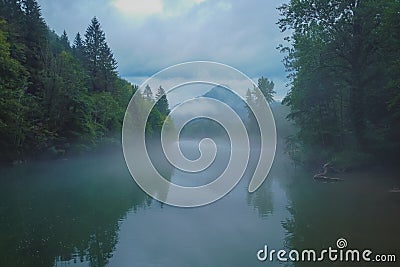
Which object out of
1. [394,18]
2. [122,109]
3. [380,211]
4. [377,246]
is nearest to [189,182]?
[380,211]

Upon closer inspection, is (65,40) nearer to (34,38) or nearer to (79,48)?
(79,48)

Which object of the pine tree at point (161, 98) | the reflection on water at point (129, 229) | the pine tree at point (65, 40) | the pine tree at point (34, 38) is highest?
the pine tree at point (65, 40)

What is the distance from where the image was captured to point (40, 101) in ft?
106

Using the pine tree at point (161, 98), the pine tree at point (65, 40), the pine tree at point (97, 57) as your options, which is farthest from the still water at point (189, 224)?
the pine tree at point (65, 40)

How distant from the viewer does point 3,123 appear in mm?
22719

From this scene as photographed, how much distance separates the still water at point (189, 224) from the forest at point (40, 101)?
10747 mm

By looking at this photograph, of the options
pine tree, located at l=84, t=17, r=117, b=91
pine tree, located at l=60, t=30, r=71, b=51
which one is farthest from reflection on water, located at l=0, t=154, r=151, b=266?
pine tree, located at l=60, t=30, r=71, b=51

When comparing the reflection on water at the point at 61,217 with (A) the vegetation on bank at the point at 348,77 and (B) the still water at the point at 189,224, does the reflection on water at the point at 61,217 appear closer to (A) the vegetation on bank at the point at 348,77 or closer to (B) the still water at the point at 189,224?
(B) the still water at the point at 189,224

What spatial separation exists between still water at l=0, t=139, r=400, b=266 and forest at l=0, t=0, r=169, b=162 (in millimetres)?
10747

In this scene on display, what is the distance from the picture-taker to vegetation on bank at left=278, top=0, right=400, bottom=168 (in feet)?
57.8

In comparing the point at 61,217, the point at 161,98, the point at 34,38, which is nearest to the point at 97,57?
the point at 34,38

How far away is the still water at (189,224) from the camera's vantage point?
23.9 feet

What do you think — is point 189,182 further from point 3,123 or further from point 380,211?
point 3,123

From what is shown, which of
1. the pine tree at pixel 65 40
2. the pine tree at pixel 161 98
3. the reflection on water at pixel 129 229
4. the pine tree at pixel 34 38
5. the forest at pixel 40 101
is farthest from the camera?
the pine tree at pixel 65 40
